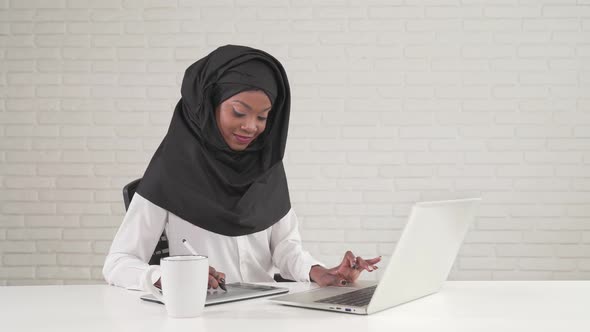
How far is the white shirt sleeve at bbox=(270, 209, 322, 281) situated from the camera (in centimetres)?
192

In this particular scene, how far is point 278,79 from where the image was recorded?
1.96 meters

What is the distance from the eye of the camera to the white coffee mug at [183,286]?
1.14 meters

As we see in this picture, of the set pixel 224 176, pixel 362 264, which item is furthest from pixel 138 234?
pixel 362 264

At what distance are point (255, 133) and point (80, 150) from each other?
1728mm

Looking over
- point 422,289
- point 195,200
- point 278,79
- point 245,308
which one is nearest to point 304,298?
point 245,308

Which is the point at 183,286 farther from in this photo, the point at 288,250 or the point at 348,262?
the point at 288,250

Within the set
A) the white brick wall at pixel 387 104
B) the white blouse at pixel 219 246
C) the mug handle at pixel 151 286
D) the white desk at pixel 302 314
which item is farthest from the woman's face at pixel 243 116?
the white brick wall at pixel 387 104

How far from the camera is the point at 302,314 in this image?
118 centimetres

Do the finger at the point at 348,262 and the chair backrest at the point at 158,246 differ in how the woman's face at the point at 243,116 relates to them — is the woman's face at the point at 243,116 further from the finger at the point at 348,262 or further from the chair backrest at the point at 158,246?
the finger at the point at 348,262

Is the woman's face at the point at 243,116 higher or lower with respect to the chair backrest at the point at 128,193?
higher

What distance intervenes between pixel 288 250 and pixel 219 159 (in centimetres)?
36

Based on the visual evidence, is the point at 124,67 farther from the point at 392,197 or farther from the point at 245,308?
the point at 245,308

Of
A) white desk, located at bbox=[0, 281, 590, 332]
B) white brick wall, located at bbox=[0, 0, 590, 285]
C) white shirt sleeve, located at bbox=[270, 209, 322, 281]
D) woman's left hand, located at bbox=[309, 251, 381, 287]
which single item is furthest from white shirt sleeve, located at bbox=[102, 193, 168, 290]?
white brick wall, located at bbox=[0, 0, 590, 285]

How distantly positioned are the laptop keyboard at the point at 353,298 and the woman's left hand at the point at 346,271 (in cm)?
11
